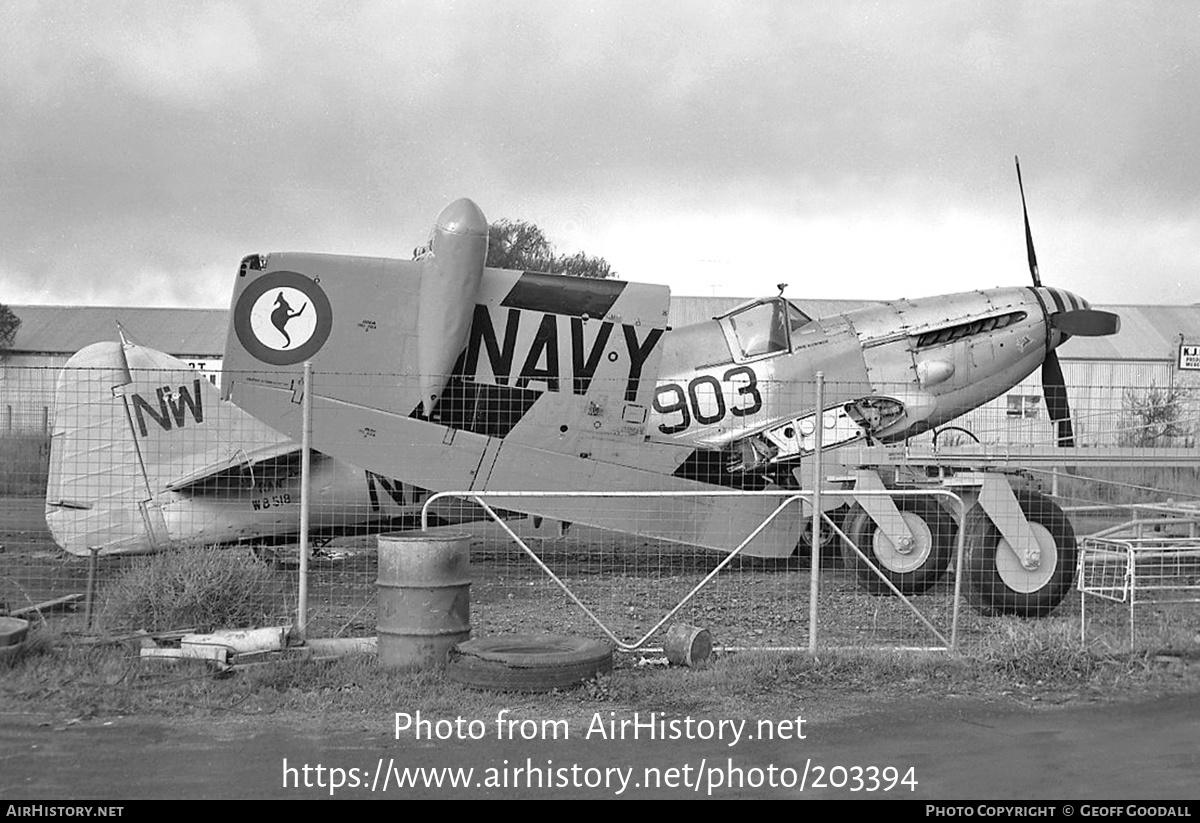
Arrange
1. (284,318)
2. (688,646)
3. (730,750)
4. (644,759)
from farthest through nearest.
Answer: (284,318) < (688,646) < (730,750) < (644,759)

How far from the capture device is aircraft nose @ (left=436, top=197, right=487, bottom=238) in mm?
9922

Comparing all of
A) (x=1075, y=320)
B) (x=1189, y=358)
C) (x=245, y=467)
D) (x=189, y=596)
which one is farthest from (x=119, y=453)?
(x=1189, y=358)

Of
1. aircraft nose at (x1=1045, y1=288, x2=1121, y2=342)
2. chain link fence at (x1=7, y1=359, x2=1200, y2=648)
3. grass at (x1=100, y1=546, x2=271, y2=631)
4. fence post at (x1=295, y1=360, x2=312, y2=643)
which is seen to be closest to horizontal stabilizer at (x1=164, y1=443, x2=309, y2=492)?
chain link fence at (x1=7, y1=359, x2=1200, y2=648)

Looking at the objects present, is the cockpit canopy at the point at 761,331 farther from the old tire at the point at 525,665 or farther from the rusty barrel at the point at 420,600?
the rusty barrel at the point at 420,600

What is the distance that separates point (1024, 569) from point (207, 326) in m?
40.8

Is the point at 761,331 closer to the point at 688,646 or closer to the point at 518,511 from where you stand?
the point at 518,511

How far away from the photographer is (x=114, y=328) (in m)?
45.4

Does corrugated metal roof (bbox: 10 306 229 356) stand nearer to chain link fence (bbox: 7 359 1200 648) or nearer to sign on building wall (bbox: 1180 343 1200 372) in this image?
chain link fence (bbox: 7 359 1200 648)

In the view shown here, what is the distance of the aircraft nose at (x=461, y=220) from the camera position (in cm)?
992

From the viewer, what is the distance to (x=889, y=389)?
12.2 metres

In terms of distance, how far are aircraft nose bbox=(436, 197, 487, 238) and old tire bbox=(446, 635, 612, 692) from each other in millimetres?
4529

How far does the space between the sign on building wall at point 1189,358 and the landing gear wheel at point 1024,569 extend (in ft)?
18.7
